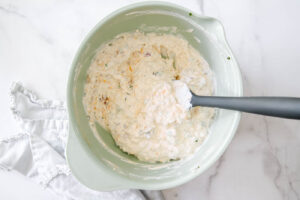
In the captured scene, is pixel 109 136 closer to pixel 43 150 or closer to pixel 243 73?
pixel 43 150

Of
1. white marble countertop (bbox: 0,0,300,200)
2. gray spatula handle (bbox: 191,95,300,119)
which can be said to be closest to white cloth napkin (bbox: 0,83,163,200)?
white marble countertop (bbox: 0,0,300,200)

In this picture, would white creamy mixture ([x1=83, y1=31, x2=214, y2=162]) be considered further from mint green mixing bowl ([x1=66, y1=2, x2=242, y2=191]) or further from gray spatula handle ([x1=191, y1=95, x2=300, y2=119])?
gray spatula handle ([x1=191, y1=95, x2=300, y2=119])

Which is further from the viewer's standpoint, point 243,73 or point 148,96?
point 243,73

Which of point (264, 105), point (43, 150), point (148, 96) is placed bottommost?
point (43, 150)

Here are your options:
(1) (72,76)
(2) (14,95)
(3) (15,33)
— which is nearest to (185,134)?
(1) (72,76)

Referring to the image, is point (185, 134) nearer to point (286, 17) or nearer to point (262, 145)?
point (262, 145)

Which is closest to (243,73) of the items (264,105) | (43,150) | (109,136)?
(264,105)
